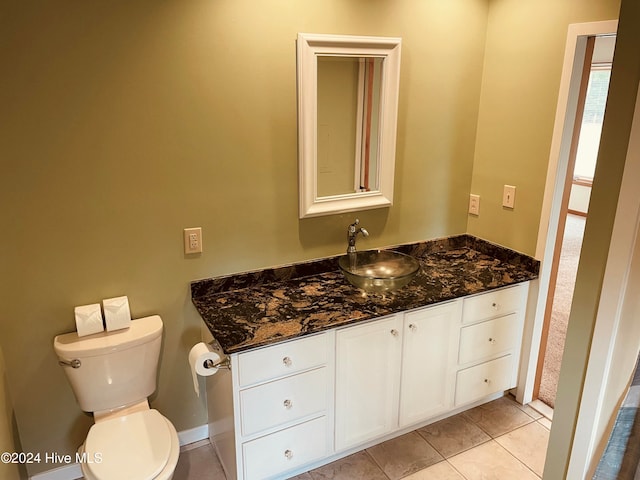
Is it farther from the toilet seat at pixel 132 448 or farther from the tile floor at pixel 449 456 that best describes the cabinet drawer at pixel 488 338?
the toilet seat at pixel 132 448

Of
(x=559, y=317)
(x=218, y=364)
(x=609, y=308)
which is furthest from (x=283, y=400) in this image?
(x=559, y=317)

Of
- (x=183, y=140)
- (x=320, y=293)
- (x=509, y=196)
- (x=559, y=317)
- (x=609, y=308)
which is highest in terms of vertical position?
(x=183, y=140)

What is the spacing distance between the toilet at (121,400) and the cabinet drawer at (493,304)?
4.86ft

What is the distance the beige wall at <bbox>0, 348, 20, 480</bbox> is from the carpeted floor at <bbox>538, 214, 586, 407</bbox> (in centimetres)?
252

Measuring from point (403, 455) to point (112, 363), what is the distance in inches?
57.1

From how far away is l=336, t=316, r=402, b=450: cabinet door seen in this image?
7.11ft

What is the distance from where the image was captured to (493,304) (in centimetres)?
254

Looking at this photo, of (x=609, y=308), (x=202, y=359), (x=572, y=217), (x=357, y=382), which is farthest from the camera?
(x=572, y=217)

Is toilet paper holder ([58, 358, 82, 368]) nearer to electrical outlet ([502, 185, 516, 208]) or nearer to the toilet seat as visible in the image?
the toilet seat

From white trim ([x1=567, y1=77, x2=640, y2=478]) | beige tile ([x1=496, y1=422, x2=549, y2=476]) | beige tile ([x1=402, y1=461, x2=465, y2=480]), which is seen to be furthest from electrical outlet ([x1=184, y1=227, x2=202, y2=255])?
beige tile ([x1=496, y1=422, x2=549, y2=476])

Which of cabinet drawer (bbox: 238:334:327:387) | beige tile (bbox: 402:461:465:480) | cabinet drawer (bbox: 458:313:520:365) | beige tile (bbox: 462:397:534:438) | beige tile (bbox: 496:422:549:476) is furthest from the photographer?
beige tile (bbox: 462:397:534:438)

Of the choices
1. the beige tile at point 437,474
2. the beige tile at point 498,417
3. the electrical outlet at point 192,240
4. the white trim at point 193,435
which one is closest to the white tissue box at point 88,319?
the electrical outlet at point 192,240

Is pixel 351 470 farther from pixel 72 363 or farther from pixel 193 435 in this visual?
pixel 72 363

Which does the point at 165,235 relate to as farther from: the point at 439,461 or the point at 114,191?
the point at 439,461
